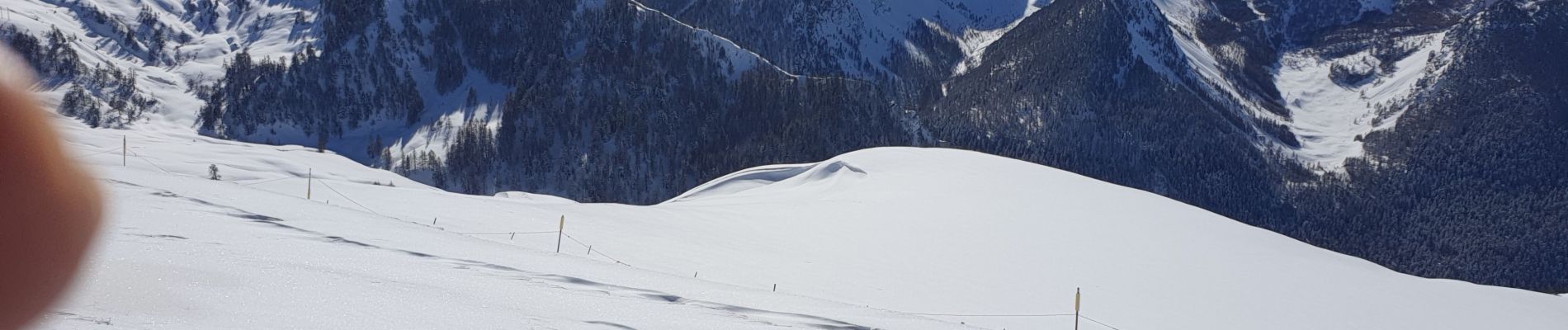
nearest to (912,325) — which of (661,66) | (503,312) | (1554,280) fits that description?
(503,312)

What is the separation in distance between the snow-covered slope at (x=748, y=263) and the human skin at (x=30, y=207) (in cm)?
14

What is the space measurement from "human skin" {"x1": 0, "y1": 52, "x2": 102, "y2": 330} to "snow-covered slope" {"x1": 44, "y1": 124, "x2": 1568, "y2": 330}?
0.14 metres

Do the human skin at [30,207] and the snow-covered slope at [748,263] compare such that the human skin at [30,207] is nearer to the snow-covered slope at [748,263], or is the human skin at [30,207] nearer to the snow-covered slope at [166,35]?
the snow-covered slope at [748,263]

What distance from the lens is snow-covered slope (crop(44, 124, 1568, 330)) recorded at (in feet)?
17.3

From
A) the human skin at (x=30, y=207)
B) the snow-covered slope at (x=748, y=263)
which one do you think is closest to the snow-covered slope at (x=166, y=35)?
the snow-covered slope at (x=748, y=263)

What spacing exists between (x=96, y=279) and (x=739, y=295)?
16.2 ft

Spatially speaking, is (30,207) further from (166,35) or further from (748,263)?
(166,35)

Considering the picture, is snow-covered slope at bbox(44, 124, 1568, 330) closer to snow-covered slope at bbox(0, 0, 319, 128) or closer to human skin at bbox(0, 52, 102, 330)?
human skin at bbox(0, 52, 102, 330)

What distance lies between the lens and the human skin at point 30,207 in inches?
152

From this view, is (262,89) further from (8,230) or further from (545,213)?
(8,230)

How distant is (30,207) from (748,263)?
11.2m

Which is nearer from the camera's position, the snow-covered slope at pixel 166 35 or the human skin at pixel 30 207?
the human skin at pixel 30 207

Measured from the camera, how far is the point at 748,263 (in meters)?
14.8

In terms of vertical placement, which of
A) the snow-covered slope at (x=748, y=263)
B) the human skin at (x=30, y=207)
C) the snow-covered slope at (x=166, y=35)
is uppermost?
the snow-covered slope at (x=166, y=35)
